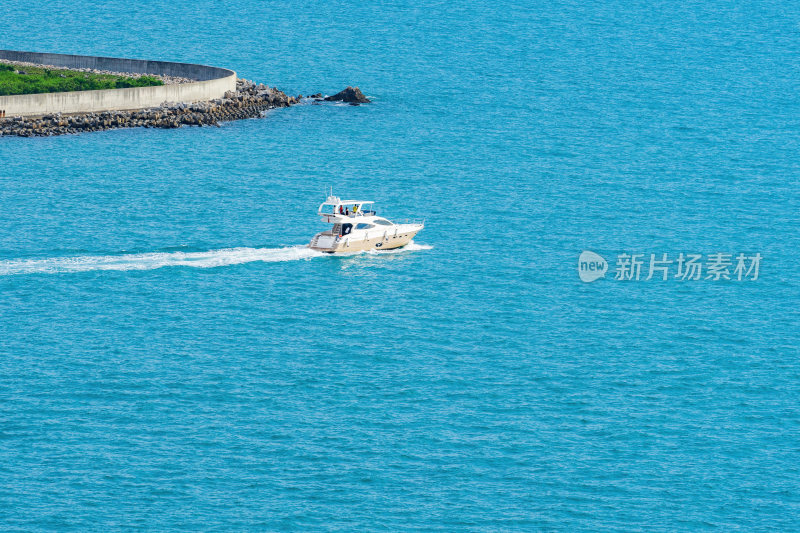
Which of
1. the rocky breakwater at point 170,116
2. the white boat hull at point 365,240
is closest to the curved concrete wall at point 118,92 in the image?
the rocky breakwater at point 170,116

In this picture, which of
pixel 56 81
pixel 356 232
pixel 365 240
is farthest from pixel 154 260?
pixel 56 81

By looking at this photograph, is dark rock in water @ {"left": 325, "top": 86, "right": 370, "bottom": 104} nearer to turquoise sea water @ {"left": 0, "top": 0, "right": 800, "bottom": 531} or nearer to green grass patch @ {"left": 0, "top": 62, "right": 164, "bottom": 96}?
turquoise sea water @ {"left": 0, "top": 0, "right": 800, "bottom": 531}

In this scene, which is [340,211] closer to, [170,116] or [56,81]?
[170,116]

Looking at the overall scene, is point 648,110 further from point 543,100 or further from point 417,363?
point 417,363

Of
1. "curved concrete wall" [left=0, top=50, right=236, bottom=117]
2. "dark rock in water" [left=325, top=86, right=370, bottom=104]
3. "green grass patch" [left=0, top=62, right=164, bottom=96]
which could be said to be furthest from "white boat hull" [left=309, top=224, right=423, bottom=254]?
"dark rock in water" [left=325, top=86, right=370, bottom=104]

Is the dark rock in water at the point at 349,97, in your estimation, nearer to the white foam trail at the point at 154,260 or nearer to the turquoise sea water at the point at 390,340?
the turquoise sea water at the point at 390,340

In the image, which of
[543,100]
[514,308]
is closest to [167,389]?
[514,308]
